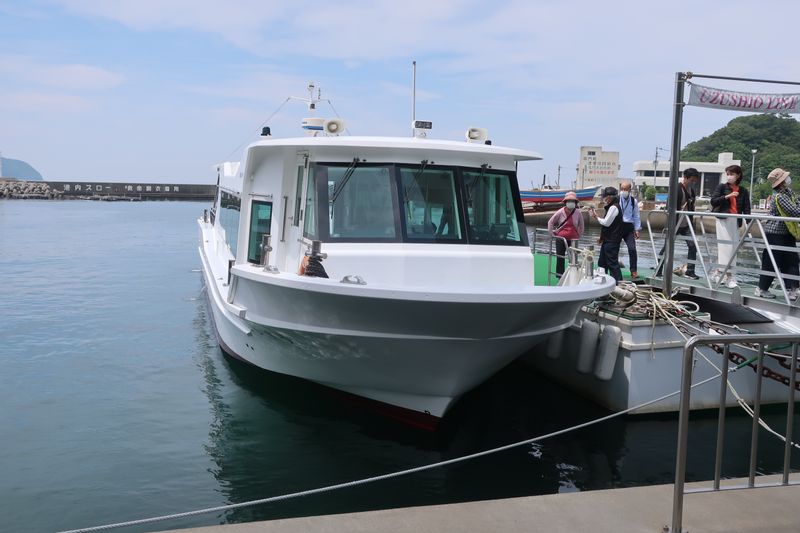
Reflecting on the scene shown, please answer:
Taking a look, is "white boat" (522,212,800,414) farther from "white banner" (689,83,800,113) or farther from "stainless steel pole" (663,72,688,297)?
"white banner" (689,83,800,113)

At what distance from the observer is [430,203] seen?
25.4 ft

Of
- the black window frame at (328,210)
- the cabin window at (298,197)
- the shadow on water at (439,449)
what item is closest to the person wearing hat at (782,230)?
the shadow on water at (439,449)

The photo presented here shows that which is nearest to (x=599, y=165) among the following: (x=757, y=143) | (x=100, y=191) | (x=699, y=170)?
(x=757, y=143)

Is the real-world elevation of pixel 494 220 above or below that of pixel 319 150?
below

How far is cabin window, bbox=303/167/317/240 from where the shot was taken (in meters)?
7.61

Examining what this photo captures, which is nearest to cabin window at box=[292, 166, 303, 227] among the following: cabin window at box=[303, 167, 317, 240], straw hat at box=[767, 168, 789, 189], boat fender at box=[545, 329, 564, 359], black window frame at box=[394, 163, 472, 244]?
cabin window at box=[303, 167, 317, 240]

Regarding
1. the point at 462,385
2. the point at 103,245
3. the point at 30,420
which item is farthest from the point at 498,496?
the point at 103,245

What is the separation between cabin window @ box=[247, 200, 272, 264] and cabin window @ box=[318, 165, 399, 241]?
132 cm

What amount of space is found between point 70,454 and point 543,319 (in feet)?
16.3

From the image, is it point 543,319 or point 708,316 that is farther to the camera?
point 708,316

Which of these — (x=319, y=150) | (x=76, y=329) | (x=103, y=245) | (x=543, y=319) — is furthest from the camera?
(x=103, y=245)

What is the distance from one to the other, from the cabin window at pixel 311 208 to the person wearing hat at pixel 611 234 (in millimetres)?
4403

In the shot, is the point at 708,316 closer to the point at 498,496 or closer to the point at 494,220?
the point at 494,220

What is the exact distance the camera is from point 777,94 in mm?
8711
